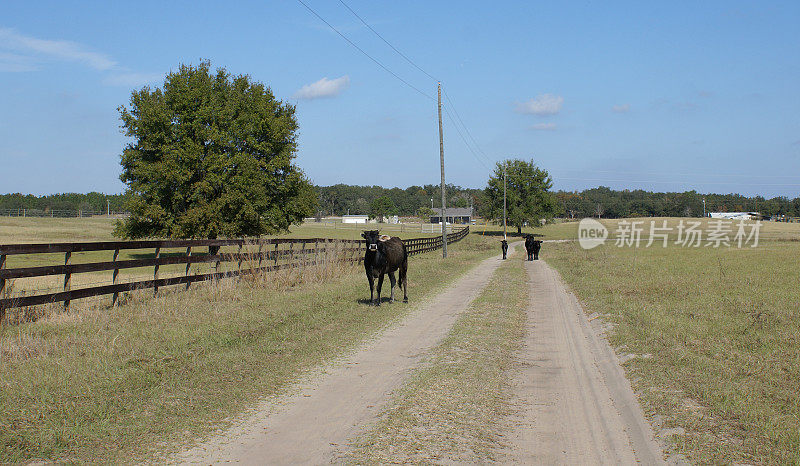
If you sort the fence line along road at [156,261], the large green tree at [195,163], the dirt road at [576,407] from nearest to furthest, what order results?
the dirt road at [576,407]
the fence line along road at [156,261]
the large green tree at [195,163]

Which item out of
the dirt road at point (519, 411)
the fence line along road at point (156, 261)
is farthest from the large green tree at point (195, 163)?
the dirt road at point (519, 411)

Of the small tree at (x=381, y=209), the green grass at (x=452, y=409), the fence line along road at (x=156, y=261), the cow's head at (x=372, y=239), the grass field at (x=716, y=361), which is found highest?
the small tree at (x=381, y=209)

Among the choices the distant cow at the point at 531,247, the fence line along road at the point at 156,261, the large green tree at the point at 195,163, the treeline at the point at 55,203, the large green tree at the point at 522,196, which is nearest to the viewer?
the fence line along road at the point at 156,261

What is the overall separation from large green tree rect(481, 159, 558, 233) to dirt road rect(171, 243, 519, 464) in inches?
3328

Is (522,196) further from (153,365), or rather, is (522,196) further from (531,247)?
(153,365)

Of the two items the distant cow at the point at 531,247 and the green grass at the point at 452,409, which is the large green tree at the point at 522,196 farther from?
the green grass at the point at 452,409

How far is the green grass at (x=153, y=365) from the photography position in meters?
5.19

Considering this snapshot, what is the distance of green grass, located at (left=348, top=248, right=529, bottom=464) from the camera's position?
492cm

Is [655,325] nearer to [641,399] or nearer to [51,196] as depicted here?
[641,399]

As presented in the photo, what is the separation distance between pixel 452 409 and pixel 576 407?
1.51 m

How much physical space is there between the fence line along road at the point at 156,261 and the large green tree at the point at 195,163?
1080 cm

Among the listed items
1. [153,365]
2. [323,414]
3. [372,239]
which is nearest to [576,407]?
[323,414]

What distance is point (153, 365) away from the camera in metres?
7.44

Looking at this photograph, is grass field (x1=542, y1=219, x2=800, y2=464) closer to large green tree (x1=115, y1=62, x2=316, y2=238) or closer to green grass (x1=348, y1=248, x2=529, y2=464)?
green grass (x1=348, y1=248, x2=529, y2=464)
